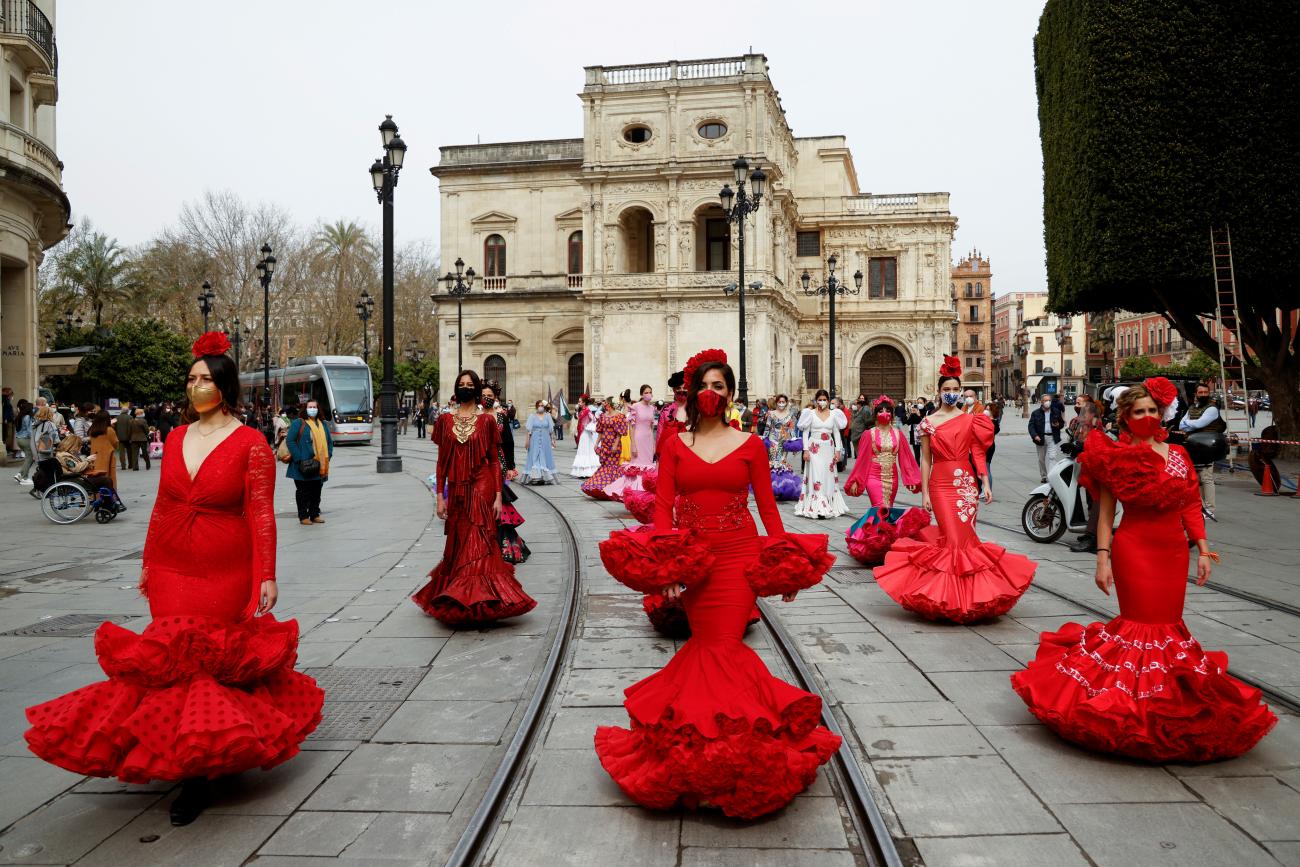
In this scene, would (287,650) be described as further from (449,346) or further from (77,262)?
(77,262)

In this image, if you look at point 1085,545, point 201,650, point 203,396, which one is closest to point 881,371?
point 1085,545

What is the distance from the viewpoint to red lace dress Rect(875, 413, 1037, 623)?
6801 millimetres

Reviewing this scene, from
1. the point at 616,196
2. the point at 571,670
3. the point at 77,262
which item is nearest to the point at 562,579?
the point at 571,670

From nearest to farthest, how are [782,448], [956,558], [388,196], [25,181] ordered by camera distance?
[956,558] → [782,448] → [388,196] → [25,181]

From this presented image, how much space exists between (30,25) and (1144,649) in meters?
29.9

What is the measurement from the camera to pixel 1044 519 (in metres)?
11.1

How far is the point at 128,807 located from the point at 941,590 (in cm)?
524

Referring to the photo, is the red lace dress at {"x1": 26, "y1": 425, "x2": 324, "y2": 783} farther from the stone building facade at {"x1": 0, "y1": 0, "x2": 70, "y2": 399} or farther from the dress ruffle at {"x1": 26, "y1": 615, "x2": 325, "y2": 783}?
the stone building facade at {"x1": 0, "y1": 0, "x2": 70, "y2": 399}

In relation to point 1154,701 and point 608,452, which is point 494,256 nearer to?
point 608,452

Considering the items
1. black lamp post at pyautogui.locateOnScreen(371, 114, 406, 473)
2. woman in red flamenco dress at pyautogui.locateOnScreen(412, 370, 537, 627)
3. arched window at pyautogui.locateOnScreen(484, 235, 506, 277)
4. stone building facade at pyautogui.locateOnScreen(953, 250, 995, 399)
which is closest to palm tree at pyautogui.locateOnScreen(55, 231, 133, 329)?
arched window at pyautogui.locateOnScreen(484, 235, 506, 277)

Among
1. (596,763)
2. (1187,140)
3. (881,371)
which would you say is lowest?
(596,763)

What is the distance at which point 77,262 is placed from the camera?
158ft

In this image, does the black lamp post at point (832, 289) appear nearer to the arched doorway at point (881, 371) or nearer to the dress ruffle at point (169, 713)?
the arched doorway at point (881, 371)

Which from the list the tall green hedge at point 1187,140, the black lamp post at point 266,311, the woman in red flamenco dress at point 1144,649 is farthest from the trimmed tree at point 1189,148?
the black lamp post at point 266,311
